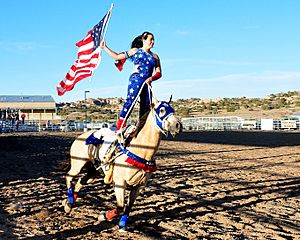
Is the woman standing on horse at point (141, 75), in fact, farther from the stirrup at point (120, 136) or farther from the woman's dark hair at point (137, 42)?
the woman's dark hair at point (137, 42)

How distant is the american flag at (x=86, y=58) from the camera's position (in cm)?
674

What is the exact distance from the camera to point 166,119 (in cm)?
538

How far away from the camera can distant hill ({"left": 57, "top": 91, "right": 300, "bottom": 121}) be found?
77688 millimetres

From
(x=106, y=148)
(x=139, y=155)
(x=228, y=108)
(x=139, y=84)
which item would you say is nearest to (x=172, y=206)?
(x=106, y=148)

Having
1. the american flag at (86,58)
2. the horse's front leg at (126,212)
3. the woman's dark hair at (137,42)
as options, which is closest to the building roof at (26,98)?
the american flag at (86,58)

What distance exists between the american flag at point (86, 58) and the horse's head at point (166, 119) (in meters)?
1.68

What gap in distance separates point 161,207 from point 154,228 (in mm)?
1441

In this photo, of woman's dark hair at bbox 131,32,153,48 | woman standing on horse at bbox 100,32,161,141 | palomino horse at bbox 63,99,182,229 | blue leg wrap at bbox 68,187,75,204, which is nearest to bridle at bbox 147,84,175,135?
palomino horse at bbox 63,99,182,229

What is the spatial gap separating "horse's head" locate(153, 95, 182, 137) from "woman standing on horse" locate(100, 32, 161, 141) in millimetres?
440

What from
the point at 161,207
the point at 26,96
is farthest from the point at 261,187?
the point at 26,96

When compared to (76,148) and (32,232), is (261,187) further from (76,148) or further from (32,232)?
(32,232)

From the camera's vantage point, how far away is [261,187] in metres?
10.1

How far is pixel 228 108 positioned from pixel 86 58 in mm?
88349

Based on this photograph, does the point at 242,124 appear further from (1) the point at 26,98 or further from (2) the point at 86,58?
(2) the point at 86,58
